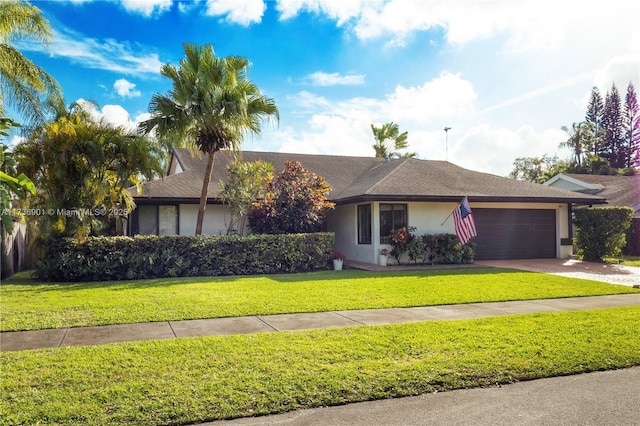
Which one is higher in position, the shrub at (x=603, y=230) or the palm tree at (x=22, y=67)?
the palm tree at (x=22, y=67)

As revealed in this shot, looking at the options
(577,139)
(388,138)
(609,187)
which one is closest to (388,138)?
(388,138)

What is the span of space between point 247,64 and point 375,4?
610 cm

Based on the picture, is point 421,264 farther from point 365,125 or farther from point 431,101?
point 365,125

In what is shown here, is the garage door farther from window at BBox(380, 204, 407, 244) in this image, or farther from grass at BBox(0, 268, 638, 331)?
grass at BBox(0, 268, 638, 331)

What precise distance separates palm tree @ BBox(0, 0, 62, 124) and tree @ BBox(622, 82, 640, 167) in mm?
53737

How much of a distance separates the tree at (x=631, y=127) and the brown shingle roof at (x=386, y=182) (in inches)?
1438

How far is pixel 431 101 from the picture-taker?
1539 cm

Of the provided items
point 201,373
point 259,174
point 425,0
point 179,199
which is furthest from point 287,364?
point 179,199

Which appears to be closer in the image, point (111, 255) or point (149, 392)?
point (149, 392)

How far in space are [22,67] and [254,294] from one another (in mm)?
9460

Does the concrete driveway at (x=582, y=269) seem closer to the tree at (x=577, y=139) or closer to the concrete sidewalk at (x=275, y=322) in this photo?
the concrete sidewalk at (x=275, y=322)

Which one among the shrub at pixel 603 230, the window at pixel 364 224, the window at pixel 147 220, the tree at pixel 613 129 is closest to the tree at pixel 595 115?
the tree at pixel 613 129

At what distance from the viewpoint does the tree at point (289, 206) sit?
16.4m

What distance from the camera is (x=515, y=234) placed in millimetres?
19453
